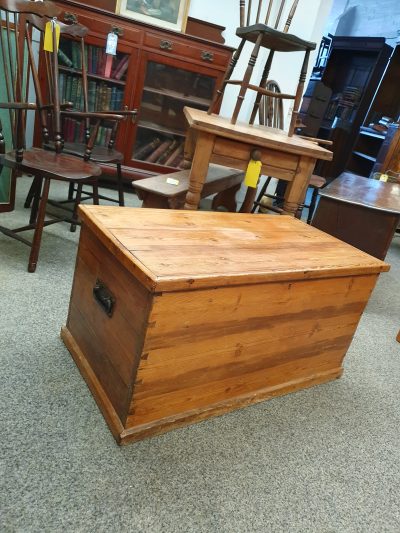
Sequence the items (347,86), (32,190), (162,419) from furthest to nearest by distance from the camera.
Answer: (347,86) → (32,190) → (162,419)

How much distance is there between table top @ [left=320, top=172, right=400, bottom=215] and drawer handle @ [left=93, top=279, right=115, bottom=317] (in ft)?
4.42

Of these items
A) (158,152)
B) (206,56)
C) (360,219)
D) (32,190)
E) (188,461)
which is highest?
(206,56)

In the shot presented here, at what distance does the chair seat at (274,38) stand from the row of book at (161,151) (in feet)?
4.78

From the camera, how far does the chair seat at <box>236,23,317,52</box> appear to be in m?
1.62

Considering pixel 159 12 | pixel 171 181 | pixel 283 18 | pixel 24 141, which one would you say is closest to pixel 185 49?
pixel 159 12

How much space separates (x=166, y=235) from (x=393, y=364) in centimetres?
120

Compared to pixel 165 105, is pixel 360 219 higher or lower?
lower

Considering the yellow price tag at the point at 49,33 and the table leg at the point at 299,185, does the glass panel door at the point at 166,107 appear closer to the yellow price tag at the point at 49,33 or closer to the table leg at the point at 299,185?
the yellow price tag at the point at 49,33

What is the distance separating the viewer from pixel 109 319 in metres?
1.07

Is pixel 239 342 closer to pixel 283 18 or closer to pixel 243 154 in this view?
pixel 243 154

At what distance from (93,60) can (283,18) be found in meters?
1.54

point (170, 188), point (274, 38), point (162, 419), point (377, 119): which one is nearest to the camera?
point (162, 419)

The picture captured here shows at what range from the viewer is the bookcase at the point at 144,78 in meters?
2.74

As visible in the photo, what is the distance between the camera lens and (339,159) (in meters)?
5.82
